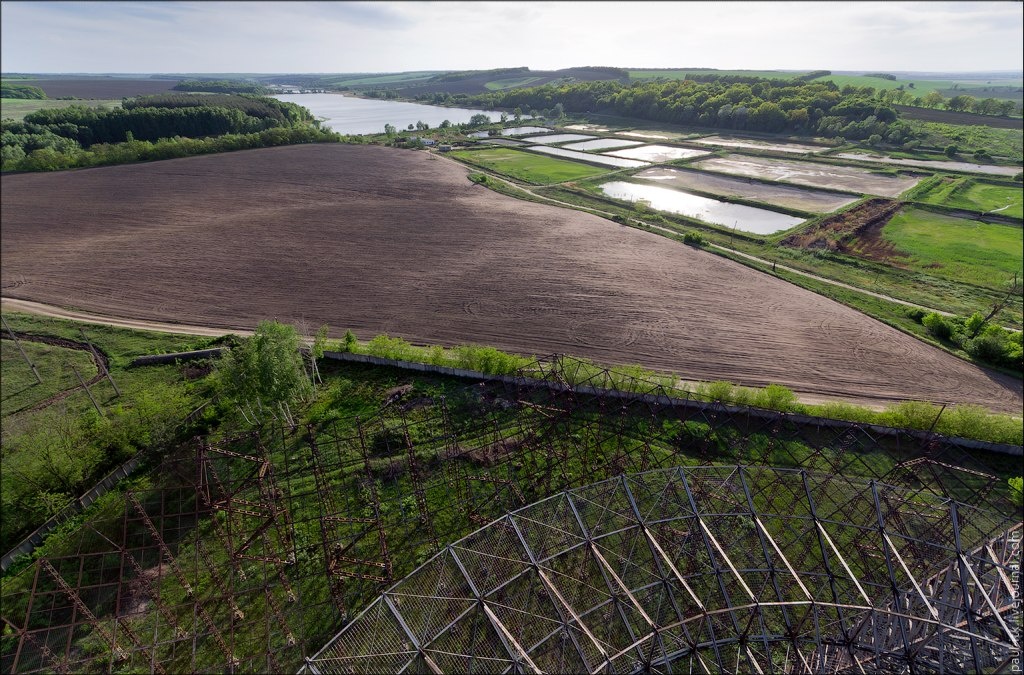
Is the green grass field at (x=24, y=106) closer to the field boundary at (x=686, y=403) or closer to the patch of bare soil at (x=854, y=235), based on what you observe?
the field boundary at (x=686, y=403)

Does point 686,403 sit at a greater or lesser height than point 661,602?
lesser

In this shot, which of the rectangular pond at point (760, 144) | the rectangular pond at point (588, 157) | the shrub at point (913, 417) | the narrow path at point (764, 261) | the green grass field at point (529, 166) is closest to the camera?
the shrub at point (913, 417)

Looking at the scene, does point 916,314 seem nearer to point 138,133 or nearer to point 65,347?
point 65,347

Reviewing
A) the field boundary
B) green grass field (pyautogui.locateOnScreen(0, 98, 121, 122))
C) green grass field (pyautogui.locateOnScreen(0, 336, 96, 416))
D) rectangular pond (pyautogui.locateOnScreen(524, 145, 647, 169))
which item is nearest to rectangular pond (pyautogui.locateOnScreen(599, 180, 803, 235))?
rectangular pond (pyautogui.locateOnScreen(524, 145, 647, 169))

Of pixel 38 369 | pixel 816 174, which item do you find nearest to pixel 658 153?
pixel 816 174

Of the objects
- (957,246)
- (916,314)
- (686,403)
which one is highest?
(957,246)

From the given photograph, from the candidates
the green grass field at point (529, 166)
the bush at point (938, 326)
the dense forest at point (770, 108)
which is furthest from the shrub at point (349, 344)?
the dense forest at point (770, 108)

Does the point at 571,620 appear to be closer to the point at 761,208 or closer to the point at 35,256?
the point at 35,256
